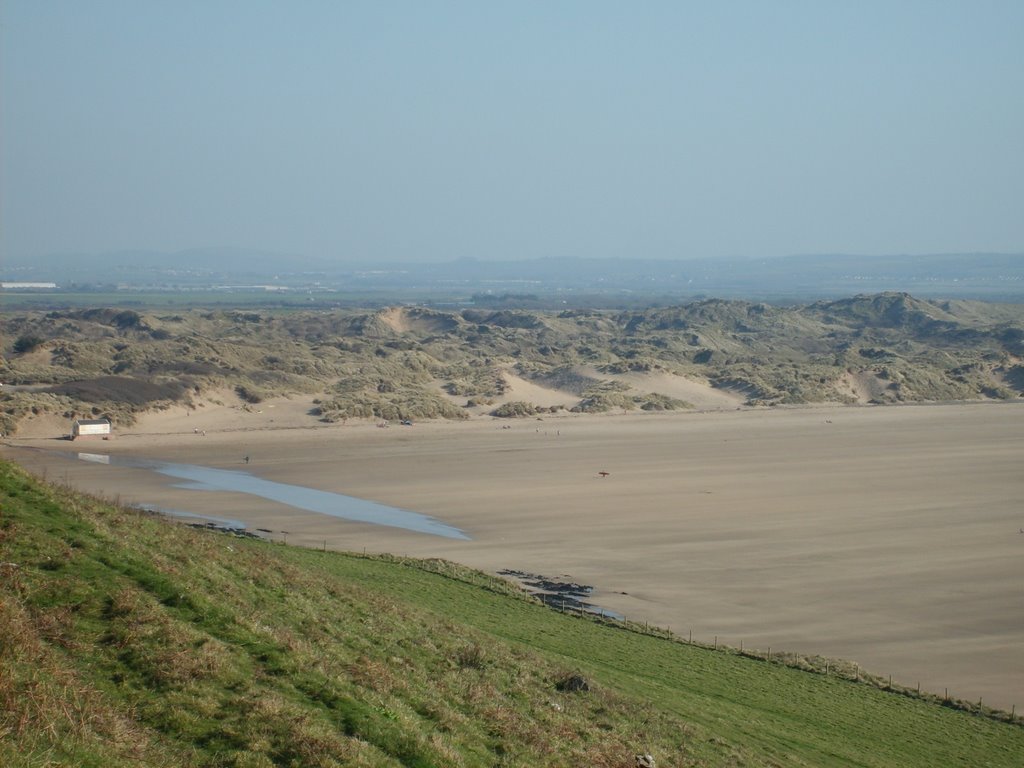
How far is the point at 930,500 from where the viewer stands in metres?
35.8

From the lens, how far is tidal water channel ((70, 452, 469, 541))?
31938mm

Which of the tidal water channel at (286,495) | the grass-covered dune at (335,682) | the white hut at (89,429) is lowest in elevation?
the tidal water channel at (286,495)

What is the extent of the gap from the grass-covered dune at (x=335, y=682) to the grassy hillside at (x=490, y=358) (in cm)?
3722

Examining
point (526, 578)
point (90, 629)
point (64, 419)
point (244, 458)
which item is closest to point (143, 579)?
point (90, 629)

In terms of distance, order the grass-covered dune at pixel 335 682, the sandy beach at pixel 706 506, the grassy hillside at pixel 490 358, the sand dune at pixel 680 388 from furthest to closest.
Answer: the sand dune at pixel 680 388 → the grassy hillside at pixel 490 358 → the sandy beach at pixel 706 506 → the grass-covered dune at pixel 335 682

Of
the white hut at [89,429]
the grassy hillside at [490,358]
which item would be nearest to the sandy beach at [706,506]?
the white hut at [89,429]

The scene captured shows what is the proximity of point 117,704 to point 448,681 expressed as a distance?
15.4ft

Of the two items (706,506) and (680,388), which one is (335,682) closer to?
(706,506)

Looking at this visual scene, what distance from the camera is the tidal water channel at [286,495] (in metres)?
31.9

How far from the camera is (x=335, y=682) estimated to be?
37.5 feet

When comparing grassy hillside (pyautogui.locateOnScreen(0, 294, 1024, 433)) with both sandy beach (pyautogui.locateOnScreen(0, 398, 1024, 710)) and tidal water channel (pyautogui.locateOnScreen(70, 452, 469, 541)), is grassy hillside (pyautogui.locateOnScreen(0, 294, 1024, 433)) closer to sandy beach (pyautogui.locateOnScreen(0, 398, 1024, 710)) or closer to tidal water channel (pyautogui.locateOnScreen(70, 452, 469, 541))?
sandy beach (pyautogui.locateOnScreen(0, 398, 1024, 710))

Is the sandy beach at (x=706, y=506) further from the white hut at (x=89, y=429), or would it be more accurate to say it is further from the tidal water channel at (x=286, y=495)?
the white hut at (x=89, y=429)

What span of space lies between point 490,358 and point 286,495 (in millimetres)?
49477

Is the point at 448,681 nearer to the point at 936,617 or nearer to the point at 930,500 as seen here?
the point at 936,617
